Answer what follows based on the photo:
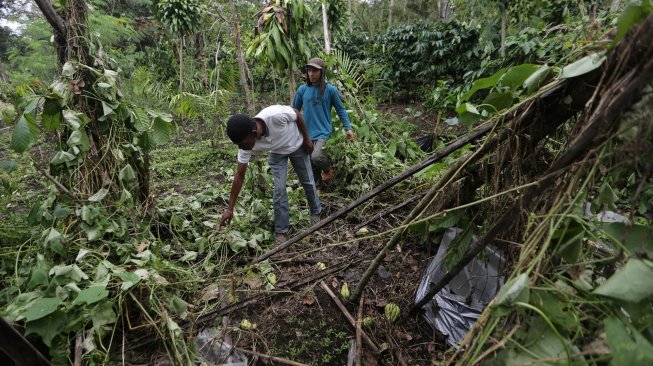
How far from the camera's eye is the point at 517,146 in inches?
50.0

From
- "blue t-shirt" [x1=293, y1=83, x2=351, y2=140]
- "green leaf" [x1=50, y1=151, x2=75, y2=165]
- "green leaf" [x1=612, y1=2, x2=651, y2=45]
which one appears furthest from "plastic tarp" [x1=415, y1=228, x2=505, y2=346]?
"green leaf" [x1=50, y1=151, x2=75, y2=165]

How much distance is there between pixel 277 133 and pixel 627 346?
2406mm

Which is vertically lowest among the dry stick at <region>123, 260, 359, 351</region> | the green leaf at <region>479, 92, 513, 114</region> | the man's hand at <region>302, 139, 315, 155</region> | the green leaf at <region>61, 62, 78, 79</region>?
the dry stick at <region>123, 260, 359, 351</region>

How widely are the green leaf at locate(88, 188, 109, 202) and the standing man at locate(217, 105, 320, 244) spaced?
81 centimetres

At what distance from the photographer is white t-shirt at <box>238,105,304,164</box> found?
2.72m

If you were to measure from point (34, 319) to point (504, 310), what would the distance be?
1.88 meters

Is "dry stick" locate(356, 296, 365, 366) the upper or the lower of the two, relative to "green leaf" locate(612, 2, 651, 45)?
lower

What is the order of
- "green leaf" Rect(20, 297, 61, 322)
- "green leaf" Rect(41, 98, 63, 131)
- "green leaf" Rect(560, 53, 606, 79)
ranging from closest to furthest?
1. "green leaf" Rect(560, 53, 606, 79)
2. "green leaf" Rect(20, 297, 61, 322)
3. "green leaf" Rect(41, 98, 63, 131)

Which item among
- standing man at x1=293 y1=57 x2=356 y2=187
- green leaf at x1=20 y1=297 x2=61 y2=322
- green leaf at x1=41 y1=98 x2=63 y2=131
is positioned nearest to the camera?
green leaf at x1=20 y1=297 x2=61 y2=322

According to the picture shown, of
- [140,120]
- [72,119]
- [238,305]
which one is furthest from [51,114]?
[238,305]

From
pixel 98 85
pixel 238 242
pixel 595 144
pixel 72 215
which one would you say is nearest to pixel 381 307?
pixel 238 242

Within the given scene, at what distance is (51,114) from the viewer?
2037 mm

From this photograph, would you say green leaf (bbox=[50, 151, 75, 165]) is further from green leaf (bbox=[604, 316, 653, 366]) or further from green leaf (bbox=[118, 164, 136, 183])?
green leaf (bbox=[604, 316, 653, 366])

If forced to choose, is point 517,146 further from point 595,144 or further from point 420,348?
point 420,348
